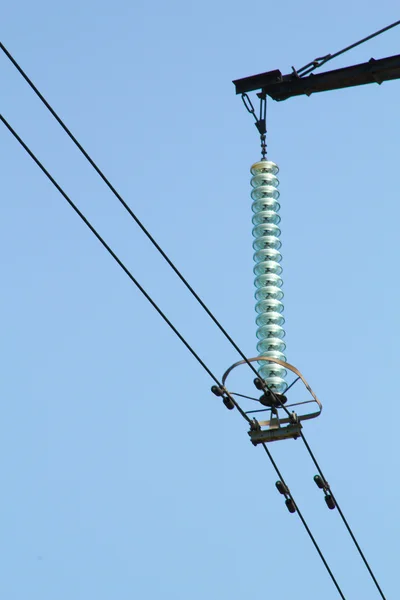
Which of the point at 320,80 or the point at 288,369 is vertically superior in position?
the point at 320,80

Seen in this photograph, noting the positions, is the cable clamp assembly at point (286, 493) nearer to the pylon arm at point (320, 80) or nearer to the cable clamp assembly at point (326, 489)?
the cable clamp assembly at point (326, 489)

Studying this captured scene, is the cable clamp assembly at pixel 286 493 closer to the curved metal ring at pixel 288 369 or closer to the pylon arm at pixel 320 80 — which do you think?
the curved metal ring at pixel 288 369

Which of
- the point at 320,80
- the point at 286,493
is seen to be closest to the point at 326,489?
the point at 286,493

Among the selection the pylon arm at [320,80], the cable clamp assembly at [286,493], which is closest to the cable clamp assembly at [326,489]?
the cable clamp assembly at [286,493]

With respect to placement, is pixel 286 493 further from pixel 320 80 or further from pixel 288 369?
pixel 320 80

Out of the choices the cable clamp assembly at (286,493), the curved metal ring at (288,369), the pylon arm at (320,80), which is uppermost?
the pylon arm at (320,80)

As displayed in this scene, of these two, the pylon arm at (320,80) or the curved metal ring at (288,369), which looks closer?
the curved metal ring at (288,369)

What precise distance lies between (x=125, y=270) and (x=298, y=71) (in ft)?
23.0

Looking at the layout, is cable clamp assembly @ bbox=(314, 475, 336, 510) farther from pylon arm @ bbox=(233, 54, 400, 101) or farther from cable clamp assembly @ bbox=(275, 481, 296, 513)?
pylon arm @ bbox=(233, 54, 400, 101)

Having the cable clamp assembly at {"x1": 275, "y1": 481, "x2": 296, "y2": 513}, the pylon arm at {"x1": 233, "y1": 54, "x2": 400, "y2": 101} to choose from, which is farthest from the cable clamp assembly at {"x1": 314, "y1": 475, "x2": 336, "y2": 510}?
the pylon arm at {"x1": 233, "y1": 54, "x2": 400, "y2": 101}

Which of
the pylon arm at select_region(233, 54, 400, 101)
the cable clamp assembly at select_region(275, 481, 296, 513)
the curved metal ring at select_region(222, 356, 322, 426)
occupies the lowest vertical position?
the cable clamp assembly at select_region(275, 481, 296, 513)

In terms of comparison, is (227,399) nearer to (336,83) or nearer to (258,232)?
(258,232)

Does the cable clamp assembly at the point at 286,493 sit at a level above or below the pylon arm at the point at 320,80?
below

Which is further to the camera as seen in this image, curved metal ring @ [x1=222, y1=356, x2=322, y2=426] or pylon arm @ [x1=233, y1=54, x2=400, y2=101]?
pylon arm @ [x1=233, y1=54, x2=400, y2=101]
